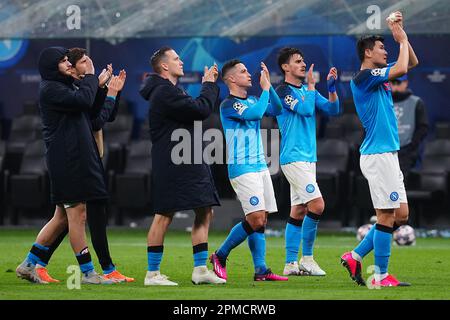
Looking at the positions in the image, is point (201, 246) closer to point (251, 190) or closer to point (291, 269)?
point (251, 190)

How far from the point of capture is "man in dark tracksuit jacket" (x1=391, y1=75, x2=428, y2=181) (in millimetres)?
18188

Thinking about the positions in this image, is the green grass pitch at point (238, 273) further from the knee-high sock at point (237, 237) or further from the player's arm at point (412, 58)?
the player's arm at point (412, 58)

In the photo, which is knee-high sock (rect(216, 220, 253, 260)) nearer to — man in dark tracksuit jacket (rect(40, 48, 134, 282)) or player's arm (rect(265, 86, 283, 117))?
man in dark tracksuit jacket (rect(40, 48, 134, 282))

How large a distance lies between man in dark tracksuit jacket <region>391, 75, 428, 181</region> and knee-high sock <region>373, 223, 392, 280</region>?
19.8ft

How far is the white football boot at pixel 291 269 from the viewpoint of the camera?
1365 cm

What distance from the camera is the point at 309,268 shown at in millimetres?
13641

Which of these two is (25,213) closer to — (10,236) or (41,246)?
(10,236)

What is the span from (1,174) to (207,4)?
4.72 meters

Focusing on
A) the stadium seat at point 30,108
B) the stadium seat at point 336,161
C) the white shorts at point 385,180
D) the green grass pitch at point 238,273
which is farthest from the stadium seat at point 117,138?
the white shorts at point 385,180

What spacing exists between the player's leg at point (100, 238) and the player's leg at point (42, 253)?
0.27 meters

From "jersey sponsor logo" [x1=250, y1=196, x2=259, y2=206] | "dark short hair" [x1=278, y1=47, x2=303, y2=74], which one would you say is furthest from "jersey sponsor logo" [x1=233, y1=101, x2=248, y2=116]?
"dark short hair" [x1=278, y1=47, x2=303, y2=74]

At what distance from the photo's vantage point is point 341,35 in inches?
856

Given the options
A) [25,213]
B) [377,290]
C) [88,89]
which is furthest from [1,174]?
[377,290]

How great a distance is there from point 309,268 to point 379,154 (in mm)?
2081
